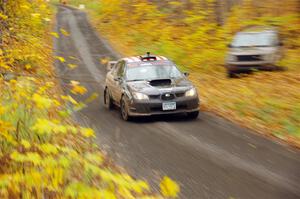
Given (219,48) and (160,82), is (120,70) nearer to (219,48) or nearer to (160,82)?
(160,82)

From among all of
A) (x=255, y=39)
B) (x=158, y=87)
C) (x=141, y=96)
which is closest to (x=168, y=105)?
(x=158, y=87)

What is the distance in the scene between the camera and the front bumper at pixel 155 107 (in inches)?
491

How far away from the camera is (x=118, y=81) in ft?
45.6

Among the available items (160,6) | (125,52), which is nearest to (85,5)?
(160,6)

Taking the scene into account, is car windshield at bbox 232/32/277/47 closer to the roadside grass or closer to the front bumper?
the roadside grass

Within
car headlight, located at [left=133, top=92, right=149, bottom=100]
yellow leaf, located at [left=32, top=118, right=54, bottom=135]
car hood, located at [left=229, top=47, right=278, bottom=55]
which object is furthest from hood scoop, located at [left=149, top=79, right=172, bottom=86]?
yellow leaf, located at [left=32, top=118, right=54, bottom=135]

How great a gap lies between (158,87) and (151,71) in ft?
3.31

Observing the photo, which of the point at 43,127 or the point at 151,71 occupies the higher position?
the point at 43,127

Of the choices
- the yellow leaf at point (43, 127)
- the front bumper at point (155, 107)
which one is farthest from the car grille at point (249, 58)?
the yellow leaf at point (43, 127)

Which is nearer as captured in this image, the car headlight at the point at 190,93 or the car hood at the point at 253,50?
the car headlight at the point at 190,93

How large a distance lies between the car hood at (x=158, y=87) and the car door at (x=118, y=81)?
1.92 feet

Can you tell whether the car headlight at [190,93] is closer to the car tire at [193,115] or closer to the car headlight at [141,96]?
the car tire at [193,115]

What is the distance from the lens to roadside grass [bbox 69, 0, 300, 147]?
42.4 ft

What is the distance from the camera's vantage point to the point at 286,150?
9547mm
